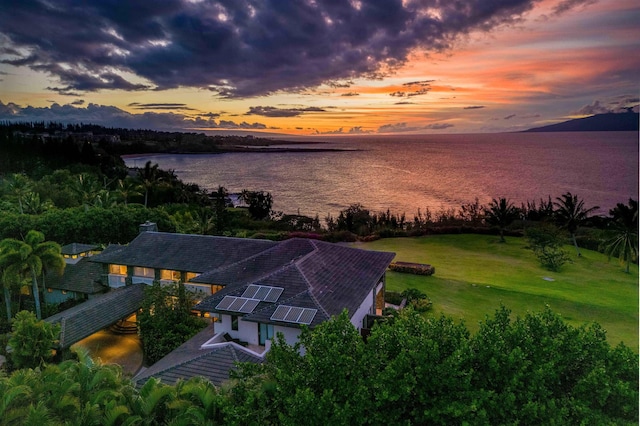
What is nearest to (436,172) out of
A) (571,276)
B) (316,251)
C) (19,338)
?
(571,276)

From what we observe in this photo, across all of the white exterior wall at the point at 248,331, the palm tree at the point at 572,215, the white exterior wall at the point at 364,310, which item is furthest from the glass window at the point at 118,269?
the palm tree at the point at 572,215

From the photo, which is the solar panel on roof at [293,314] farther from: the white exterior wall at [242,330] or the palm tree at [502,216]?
the palm tree at [502,216]

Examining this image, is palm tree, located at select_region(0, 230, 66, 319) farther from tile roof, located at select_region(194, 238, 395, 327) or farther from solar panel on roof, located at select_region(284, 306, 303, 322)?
solar panel on roof, located at select_region(284, 306, 303, 322)

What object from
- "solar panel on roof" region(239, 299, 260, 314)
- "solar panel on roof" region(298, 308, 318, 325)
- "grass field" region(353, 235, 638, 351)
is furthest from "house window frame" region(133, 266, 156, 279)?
"grass field" region(353, 235, 638, 351)

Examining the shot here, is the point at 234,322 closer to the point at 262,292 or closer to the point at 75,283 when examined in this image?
the point at 262,292

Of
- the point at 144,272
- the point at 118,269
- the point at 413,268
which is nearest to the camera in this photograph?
the point at 144,272

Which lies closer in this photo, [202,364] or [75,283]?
[202,364]

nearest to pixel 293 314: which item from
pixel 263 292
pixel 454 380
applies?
pixel 263 292
